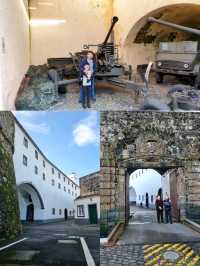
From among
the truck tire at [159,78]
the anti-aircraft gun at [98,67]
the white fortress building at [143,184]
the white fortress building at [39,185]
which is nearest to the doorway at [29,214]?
the white fortress building at [39,185]

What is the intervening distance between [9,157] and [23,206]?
0.36 meters

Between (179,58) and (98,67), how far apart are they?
1016mm

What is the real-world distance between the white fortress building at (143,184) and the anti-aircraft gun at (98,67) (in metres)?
0.93

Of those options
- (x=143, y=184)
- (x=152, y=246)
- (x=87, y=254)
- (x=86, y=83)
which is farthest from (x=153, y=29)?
(x=87, y=254)

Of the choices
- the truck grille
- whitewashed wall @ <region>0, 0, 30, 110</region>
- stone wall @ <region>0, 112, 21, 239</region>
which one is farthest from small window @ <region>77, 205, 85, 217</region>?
the truck grille

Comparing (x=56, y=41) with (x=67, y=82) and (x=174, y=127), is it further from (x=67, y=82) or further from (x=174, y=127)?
(x=174, y=127)

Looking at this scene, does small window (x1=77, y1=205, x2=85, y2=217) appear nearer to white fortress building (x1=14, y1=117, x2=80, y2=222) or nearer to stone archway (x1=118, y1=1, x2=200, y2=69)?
white fortress building (x1=14, y1=117, x2=80, y2=222)

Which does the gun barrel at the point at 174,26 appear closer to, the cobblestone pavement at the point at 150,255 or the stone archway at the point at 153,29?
the stone archway at the point at 153,29

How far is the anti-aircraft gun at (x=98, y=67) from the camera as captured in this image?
146 inches

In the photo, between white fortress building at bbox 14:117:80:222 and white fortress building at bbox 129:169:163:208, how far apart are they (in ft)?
1.33

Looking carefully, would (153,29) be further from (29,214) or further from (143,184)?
(29,214)

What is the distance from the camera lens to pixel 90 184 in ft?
10.0

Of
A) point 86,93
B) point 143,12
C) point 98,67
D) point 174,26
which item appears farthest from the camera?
point 143,12

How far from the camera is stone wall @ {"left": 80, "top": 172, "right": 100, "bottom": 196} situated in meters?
3.02
